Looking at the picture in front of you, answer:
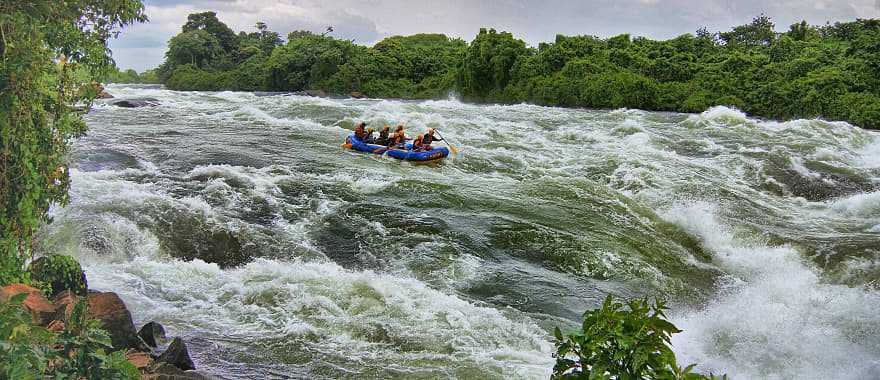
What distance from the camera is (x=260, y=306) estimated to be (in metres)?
6.47

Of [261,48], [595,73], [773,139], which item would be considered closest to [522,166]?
[773,139]

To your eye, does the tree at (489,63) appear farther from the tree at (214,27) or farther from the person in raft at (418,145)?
the tree at (214,27)

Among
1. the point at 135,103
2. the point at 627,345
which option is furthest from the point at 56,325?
the point at 135,103

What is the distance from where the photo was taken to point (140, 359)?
4.54 metres

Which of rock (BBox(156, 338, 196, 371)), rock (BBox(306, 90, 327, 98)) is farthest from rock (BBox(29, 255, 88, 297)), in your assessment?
rock (BBox(306, 90, 327, 98))

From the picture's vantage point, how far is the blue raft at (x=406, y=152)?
43.8 ft

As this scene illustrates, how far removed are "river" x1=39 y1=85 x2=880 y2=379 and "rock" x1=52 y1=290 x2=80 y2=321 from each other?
3.16ft

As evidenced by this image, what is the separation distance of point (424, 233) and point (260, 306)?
2.87 metres

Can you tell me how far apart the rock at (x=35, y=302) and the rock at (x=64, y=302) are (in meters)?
0.05

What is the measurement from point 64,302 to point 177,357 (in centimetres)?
109

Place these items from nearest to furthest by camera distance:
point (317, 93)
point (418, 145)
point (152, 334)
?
point (152, 334) → point (418, 145) → point (317, 93)

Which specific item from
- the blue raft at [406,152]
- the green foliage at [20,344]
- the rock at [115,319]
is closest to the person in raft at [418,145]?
the blue raft at [406,152]

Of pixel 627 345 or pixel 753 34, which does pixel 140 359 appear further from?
pixel 753 34

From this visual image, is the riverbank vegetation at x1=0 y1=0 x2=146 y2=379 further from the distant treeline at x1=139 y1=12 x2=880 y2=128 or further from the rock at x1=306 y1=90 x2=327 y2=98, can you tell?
the rock at x1=306 y1=90 x2=327 y2=98
